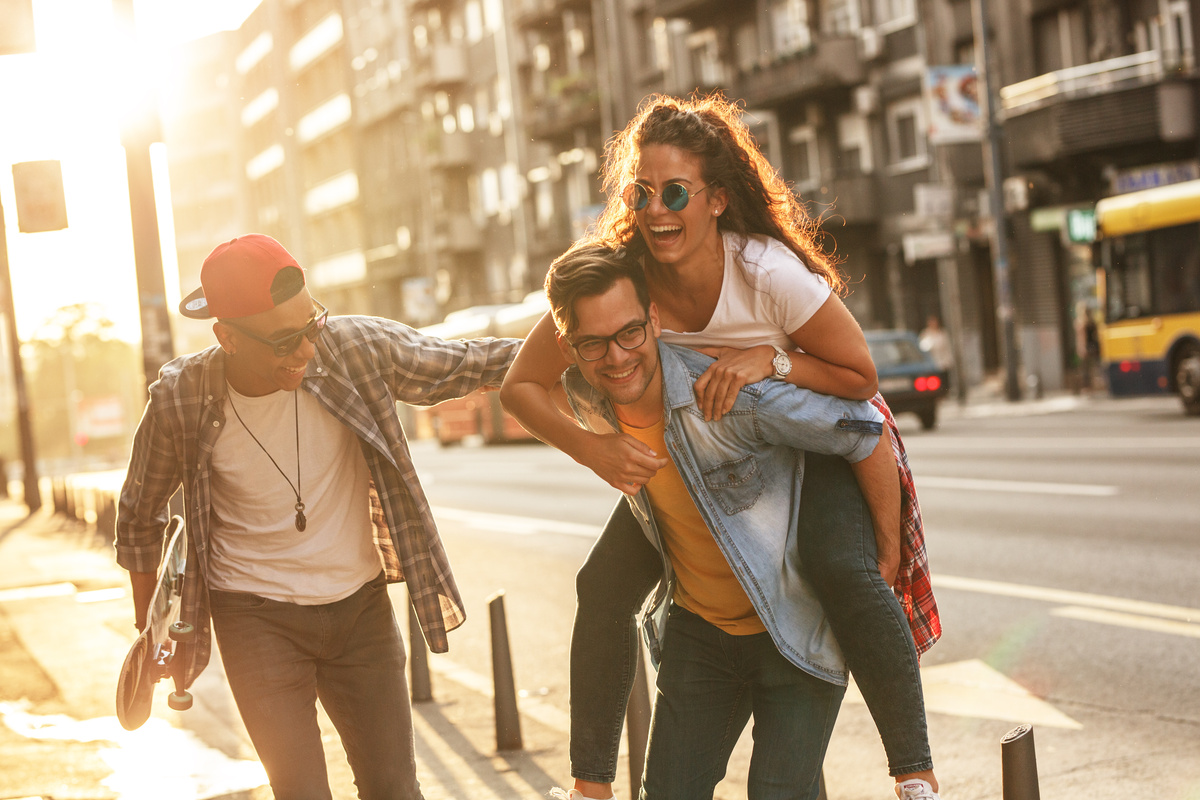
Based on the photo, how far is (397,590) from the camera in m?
11.9

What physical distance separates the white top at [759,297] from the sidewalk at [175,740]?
272 cm

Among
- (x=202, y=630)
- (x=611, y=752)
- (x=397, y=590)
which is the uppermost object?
(x=202, y=630)

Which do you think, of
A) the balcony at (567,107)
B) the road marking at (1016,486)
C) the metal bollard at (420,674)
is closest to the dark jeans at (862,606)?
the metal bollard at (420,674)

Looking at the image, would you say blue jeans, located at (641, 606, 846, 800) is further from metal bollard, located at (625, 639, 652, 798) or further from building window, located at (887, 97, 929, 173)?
building window, located at (887, 97, 929, 173)

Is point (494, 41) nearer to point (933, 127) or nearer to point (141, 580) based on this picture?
point (933, 127)

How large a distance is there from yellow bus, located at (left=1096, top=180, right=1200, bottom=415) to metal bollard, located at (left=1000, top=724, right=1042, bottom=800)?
662 inches

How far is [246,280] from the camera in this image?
11.0ft

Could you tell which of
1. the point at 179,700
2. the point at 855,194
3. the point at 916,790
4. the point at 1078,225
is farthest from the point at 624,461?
the point at 855,194

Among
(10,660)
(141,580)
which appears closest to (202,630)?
(141,580)

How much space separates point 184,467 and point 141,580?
1.35 feet

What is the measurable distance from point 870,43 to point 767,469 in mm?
31058

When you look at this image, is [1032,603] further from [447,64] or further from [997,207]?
[447,64]

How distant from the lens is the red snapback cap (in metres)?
3.35

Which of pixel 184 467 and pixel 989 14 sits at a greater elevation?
pixel 989 14
